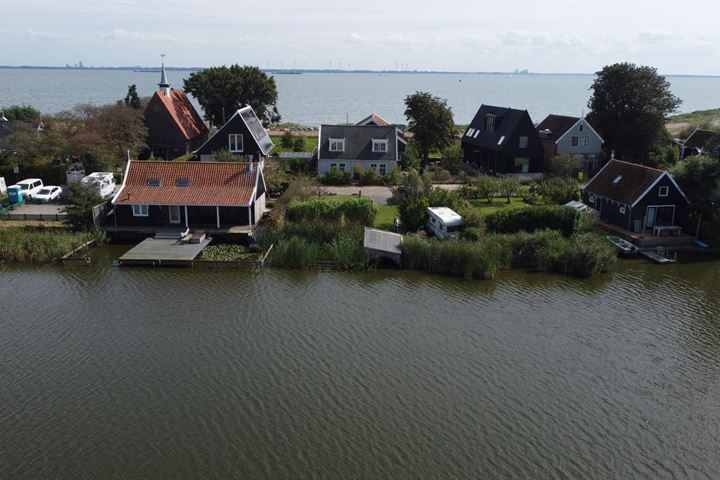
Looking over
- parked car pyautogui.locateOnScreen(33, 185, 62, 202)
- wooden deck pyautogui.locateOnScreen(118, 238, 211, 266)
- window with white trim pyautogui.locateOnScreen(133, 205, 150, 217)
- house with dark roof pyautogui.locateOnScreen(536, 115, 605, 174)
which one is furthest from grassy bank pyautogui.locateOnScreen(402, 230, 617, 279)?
parked car pyautogui.locateOnScreen(33, 185, 62, 202)

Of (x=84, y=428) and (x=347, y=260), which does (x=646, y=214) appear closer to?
(x=347, y=260)

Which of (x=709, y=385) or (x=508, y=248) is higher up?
(x=508, y=248)

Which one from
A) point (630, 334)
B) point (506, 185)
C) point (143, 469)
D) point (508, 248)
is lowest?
point (143, 469)

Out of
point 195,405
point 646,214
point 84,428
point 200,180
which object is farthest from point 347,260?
point 646,214

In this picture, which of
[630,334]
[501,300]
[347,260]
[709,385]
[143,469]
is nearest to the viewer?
[143,469]

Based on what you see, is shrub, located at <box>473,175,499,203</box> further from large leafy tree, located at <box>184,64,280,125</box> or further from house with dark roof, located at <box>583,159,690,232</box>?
large leafy tree, located at <box>184,64,280,125</box>

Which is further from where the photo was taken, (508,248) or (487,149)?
(487,149)

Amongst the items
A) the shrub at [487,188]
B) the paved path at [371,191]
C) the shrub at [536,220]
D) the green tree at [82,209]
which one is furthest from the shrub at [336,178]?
the green tree at [82,209]

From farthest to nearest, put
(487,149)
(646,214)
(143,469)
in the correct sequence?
(487,149)
(646,214)
(143,469)

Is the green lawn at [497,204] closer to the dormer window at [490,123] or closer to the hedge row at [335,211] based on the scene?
the hedge row at [335,211]
